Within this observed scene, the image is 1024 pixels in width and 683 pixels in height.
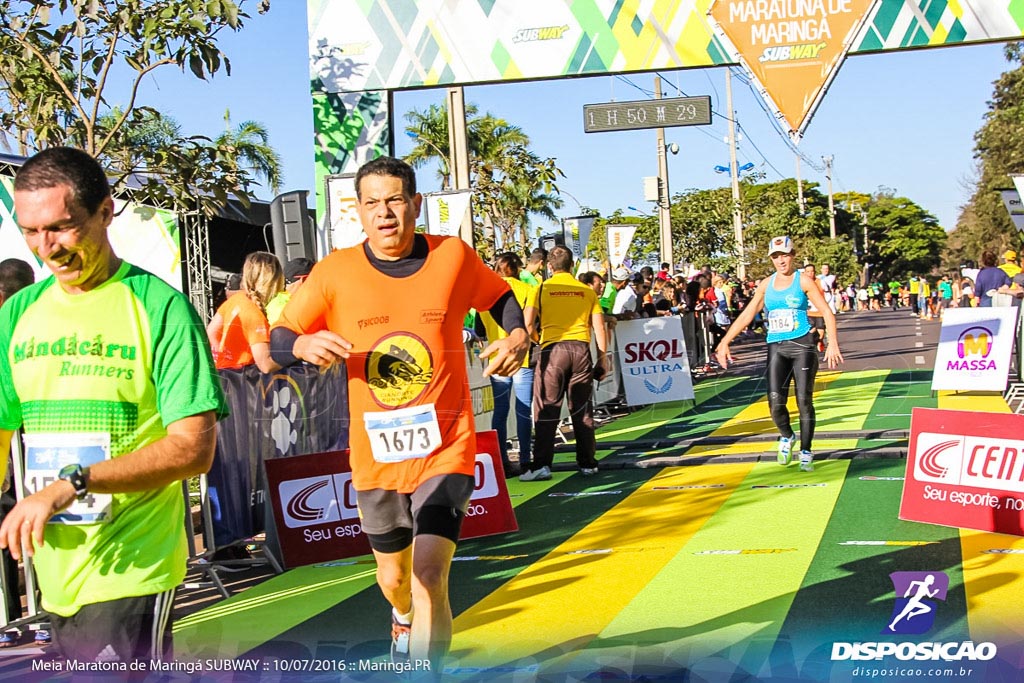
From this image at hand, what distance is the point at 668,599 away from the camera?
6.41 metres

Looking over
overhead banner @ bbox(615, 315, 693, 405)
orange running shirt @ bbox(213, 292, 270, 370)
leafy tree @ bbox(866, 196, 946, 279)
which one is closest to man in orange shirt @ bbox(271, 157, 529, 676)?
orange running shirt @ bbox(213, 292, 270, 370)

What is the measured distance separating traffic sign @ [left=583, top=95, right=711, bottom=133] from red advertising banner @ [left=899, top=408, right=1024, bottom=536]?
5.26 m

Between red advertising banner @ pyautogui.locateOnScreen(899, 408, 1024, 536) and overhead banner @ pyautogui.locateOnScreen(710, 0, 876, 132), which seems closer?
red advertising banner @ pyautogui.locateOnScreen(899, 408, 1024, 536)

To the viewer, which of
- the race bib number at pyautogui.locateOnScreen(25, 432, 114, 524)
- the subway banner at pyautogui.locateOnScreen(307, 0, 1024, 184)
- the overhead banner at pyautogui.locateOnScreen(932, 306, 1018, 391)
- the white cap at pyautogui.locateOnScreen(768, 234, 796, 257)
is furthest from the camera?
the overhead banner at pyautogui.locateOnScreen(932, 306, 1018, 391)

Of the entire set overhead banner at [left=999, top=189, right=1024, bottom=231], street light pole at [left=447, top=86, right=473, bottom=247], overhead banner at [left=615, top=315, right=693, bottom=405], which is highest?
street light pole at [left=447, top=86, right=473, bottom=247]

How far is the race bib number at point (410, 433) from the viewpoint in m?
4.47

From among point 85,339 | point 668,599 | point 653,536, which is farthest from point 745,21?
point 85,339

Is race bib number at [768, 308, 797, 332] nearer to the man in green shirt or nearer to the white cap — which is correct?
the white cap

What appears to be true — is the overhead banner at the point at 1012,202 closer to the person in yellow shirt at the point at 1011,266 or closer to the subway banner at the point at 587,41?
the person in yellow shirt at the point at 1011,266

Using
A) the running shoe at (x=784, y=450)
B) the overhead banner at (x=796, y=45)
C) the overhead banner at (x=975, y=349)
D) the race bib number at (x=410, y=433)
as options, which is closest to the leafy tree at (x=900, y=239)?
the overhead banner at (x=975, y=349)

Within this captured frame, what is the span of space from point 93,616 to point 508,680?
7.55 ft

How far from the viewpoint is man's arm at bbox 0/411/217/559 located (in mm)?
2793

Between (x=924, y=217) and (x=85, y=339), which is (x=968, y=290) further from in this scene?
(x=924, y=217)

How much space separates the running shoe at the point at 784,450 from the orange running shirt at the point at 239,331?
16.8 feet
